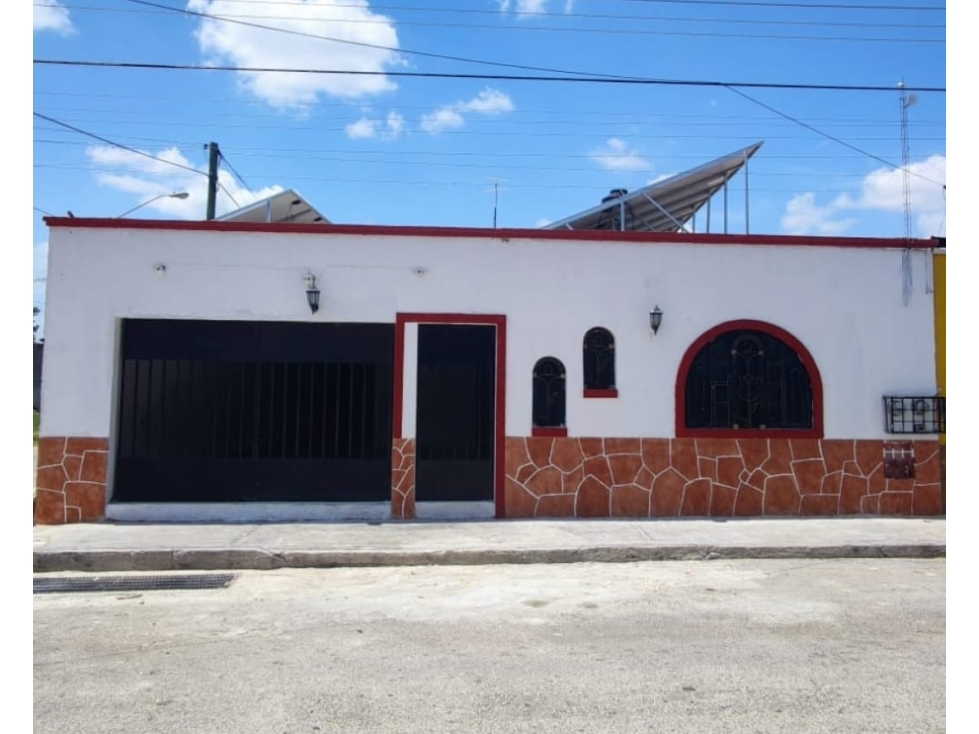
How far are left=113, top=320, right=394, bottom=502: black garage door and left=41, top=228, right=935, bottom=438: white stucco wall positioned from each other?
309 mm

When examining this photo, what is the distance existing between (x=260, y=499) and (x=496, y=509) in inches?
121

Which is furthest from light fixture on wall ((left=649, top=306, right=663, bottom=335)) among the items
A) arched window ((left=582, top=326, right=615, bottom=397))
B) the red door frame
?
the red door frame

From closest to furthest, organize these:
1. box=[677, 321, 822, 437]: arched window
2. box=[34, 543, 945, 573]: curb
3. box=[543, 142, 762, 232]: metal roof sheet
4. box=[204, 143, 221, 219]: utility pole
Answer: box=[34, 543, 945, 573]: curb < box=[677, 321, 822, 437]: arched window < box=[543, 142, 762, 232]: metal roof sheet < box=[204, 143, 221, 219]: utility pole

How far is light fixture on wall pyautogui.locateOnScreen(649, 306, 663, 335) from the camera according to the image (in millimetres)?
10891

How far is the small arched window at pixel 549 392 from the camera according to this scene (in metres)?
11.0

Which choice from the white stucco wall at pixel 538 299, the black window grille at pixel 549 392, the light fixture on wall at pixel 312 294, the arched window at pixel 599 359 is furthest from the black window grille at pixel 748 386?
the light fixture on wall at pixel 312 294

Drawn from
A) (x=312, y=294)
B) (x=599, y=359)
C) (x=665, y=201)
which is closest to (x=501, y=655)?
(x=599, y=359)

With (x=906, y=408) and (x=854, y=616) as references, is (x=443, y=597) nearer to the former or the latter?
(x=854, y=616)

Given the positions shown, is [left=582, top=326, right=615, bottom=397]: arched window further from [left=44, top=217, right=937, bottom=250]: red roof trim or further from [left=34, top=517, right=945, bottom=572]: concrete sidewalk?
[left=34, top=517, right=945, bottom=572]: concrete sidewalk

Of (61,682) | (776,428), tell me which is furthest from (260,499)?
(776,428)

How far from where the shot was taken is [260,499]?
1078 centimetres

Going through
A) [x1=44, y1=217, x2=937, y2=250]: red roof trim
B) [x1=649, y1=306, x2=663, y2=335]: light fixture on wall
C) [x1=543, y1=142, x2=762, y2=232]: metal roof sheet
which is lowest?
[x1=649, y1=306, x2=663, y2=335]: light fixture on wall

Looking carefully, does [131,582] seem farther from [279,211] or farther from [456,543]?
[279,211]

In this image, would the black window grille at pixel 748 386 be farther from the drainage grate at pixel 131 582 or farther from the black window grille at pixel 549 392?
the drainage grate at pixel 131 582
